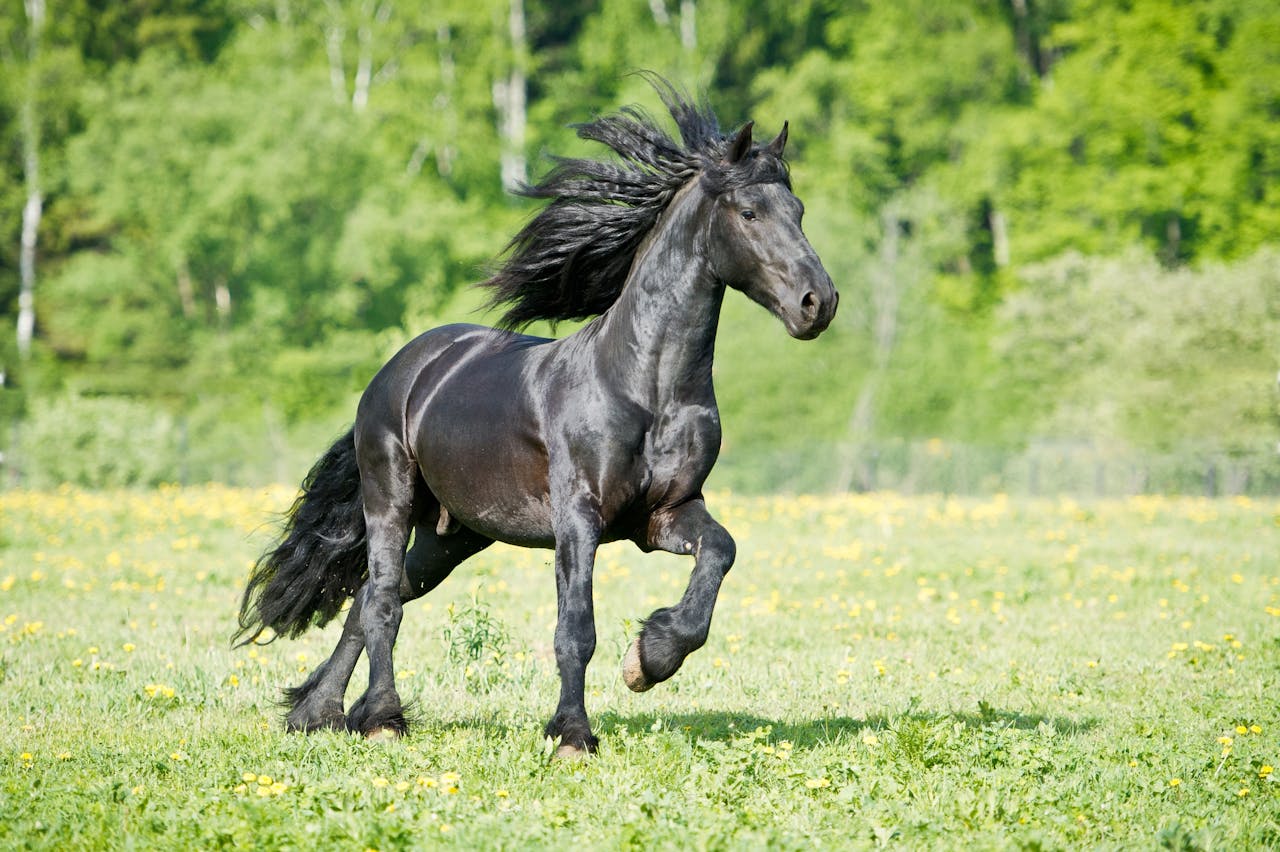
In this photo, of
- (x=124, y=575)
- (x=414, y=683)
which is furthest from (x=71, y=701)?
(x=124, y=575)

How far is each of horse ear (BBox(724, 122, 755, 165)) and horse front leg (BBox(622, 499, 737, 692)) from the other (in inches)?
62.3

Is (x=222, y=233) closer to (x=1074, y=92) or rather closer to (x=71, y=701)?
(x=1074, y=92)

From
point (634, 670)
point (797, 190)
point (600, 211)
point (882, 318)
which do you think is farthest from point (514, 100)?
point (634, 670)

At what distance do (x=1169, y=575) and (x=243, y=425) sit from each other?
102ft

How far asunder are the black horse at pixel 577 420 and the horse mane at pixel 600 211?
0.4 inches

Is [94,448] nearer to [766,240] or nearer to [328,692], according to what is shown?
[328,692]

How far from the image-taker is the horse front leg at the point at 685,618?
5.76 meters

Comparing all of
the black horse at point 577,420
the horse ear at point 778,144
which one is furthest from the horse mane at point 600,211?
the horse ear at point 778,144

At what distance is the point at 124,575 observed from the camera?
45.5 ft

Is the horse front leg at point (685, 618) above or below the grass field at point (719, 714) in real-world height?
above

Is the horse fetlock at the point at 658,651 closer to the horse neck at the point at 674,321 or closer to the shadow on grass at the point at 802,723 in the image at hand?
the shadow on grass at the point at 802,723

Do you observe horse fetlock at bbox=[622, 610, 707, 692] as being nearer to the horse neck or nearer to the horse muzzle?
the horse neck

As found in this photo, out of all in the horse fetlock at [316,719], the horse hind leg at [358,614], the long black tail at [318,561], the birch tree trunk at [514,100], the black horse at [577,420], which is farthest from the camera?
the birch tree trunk at [514,100]

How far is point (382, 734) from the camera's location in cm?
677
